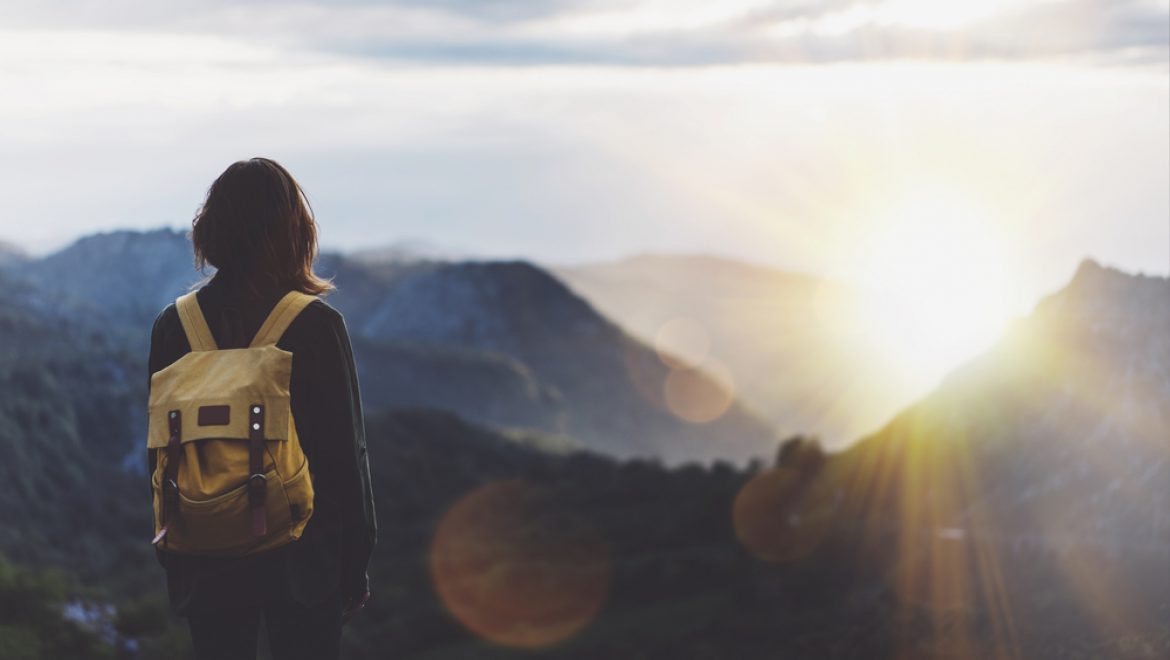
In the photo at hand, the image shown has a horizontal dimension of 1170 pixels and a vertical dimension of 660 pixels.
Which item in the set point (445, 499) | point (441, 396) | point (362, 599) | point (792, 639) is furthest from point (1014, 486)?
point (441, 396)

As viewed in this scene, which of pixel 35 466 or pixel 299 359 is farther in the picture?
pixel 35 466

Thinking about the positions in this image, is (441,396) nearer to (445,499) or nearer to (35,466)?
(35,466)

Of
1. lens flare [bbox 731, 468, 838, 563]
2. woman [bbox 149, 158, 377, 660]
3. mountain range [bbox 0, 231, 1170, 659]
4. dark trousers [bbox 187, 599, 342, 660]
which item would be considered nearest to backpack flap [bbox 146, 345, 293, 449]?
woman [bbox 149, 158, 377, 660]

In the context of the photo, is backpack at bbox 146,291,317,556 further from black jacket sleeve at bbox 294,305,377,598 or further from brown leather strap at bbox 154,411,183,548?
black jacket sleeve at bbox 294,305,377,598

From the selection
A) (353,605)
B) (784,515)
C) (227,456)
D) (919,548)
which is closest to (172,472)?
(227,456)

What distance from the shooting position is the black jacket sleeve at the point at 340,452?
5.05 m

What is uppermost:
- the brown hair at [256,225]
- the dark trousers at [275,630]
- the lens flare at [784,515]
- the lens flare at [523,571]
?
the brown hair at [256,225]

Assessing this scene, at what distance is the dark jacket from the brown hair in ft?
0.26

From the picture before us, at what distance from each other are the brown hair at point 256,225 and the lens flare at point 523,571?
17934 millimetres

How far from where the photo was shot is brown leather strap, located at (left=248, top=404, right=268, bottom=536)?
481 cm

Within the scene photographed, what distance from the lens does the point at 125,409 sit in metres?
117

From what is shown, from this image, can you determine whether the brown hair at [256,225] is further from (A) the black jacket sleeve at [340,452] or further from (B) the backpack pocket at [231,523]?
(B) the backpack pocket at [231,523]

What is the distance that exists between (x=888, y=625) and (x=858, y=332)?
18095 cm

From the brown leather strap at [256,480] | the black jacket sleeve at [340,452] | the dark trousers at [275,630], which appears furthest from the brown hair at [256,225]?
the dark trousers at [275,630]
